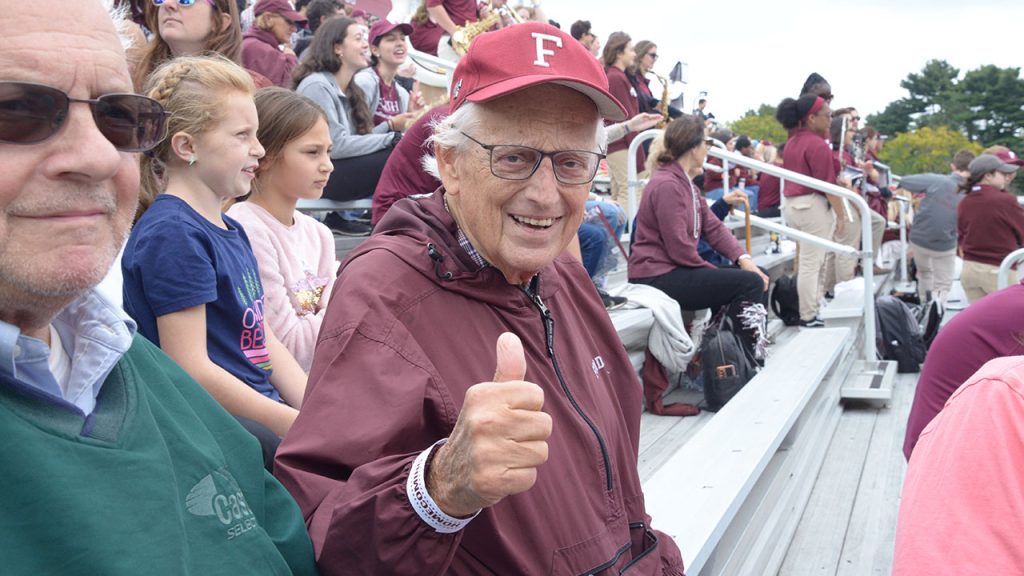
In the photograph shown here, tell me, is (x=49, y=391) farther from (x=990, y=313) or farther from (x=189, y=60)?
(x=990, y=313)

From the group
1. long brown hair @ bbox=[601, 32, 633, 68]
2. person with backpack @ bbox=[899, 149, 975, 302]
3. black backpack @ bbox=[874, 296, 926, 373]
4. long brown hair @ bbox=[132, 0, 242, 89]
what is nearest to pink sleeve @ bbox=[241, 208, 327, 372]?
long brown hair @ bbox=[132, 0, 242, 89]

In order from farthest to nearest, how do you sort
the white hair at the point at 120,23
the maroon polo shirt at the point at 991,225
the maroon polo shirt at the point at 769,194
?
the maroon polo shirt at the point at 769,194, the maroon polo shirt at the point at 991,225, the white hair at the point at 120,23

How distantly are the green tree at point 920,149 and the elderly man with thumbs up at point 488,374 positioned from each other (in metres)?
41.0

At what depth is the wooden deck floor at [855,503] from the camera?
3.71 metres

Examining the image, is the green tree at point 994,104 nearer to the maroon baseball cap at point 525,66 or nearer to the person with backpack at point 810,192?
the person with backpack at point 810,192

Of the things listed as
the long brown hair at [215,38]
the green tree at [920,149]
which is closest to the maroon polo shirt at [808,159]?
the long brown hair at [215,38]

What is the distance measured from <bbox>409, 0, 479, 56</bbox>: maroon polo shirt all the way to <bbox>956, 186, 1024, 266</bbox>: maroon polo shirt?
601 cm

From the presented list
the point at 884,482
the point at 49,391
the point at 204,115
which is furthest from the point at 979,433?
the point at 884,482

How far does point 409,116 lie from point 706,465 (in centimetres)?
271

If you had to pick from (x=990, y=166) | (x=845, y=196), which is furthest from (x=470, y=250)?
(x=990, y=166)

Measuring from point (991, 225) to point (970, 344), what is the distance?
26.3 ft

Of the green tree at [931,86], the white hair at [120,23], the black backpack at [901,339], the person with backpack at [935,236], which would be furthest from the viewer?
the green tree at [931,86]

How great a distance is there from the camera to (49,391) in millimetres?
927

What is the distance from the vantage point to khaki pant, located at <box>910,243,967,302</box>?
1086cm
